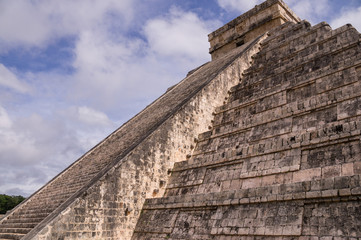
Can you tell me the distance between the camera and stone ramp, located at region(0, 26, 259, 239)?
5492 millimetres

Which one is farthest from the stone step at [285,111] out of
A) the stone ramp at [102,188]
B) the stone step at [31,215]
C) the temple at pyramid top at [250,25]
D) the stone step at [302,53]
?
the temple at pyramid top at [250,25]

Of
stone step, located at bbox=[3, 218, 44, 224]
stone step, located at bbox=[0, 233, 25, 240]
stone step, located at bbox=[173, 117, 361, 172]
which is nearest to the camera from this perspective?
stone step, located at bbox=[173, 117, 361, 172]

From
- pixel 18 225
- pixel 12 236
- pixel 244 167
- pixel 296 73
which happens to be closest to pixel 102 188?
pixel 244 167

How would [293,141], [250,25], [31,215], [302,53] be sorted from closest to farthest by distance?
[293,141]
[31,215]
[302,53]
[250,25]

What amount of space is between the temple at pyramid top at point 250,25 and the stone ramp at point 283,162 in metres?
4.91

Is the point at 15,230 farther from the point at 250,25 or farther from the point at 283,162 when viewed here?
the point at 250,25

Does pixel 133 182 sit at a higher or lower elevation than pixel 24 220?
higher

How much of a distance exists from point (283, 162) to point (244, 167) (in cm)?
78

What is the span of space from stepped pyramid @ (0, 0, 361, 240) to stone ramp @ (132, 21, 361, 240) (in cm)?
2

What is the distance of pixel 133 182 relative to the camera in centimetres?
639

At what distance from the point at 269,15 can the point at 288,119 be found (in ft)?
28.7

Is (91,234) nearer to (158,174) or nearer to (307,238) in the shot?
(158,174)

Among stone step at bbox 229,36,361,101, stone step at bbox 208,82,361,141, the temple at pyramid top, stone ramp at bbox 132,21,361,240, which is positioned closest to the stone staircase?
stone ramp at bbox 132,21,361,240

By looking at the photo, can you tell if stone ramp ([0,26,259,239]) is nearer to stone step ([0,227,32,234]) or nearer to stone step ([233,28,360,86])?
stone step ([0,227,32,234])
